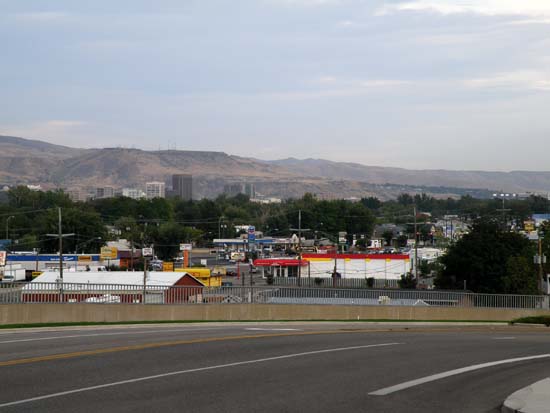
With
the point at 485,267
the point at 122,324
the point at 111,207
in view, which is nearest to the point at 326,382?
the point at 122,324

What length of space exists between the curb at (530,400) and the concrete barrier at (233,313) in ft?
65.7

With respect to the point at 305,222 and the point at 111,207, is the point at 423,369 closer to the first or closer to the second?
the point at 305,222

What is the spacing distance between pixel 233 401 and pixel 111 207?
167 metres

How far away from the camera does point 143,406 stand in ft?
A: 42.2

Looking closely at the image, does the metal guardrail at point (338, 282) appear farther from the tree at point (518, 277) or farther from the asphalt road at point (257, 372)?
the asphalt road at point (257, 372)

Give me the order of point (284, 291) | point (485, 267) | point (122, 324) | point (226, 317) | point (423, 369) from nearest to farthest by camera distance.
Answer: point (423, 369)
point (122, 324)
point (226, 317)
point (284, 291)
point (485, 267)

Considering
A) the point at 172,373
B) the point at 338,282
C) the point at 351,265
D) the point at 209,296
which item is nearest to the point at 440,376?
the point at 172,373

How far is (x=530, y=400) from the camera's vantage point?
13508 millimetres

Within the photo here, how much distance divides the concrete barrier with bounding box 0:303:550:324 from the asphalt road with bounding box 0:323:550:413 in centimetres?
613

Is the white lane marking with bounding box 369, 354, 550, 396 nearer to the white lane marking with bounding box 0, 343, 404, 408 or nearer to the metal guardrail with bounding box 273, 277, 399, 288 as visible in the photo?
the white lane marking with bounding box 0, 343, 404, 408

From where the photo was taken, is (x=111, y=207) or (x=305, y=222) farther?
(x=111, y=207)

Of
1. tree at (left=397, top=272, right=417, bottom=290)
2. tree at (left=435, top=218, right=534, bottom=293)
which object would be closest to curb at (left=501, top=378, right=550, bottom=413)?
tree at (left=435, top=218, right=534, bottom=293)

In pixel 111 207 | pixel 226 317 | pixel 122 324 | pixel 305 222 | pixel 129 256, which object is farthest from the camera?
pixel 111 207

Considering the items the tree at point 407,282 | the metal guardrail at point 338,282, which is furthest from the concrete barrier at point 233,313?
the metal guardrail at point 338,282
